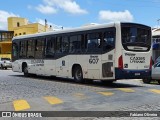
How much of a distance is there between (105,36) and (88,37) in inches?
54.2

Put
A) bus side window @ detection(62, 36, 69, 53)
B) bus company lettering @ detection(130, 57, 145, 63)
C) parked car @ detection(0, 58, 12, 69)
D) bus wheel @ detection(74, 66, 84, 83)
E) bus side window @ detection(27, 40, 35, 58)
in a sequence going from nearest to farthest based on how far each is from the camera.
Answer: bus company lettering @ detection(130, 57, 145, 63)
bus wheel @ detection(74, 66, 84, 83)
bus side window @ detection(62, 36, 69, 53)
bus side window @ detection(27, 40, 35, 58)
parked car @ detection(0, 58, 12, 69)

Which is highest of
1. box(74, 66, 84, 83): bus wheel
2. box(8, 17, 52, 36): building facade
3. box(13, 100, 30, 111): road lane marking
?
box(8, 17, 52, 36): building facade

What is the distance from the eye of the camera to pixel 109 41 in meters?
17.6

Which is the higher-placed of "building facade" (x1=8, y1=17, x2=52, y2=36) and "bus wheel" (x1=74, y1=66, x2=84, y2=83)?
"building facade" (x1=8, y1=17, x2=52, y2=36)

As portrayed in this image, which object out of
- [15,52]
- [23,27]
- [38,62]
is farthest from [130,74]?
[23,27]

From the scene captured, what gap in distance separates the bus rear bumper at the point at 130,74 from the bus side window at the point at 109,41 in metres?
1.13

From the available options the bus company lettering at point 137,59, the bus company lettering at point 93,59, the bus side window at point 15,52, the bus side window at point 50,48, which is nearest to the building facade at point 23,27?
the bus side window at point 15,52

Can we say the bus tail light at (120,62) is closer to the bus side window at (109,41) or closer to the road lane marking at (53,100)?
the bus side window at (109,41)

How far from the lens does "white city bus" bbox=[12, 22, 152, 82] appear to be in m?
17.3

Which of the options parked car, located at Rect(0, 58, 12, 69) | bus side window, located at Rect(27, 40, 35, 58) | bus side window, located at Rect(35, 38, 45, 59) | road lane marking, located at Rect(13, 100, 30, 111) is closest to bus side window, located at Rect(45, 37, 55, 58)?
bus side window, located at Rect(35, 38, 45, 59)

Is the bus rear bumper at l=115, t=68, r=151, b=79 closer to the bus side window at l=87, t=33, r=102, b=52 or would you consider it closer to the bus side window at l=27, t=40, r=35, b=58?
the bus side window at l=87, t=33, r=102, b=52

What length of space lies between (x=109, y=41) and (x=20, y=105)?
7.29m

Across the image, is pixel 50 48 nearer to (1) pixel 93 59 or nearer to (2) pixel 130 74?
(1) pixel 93 59

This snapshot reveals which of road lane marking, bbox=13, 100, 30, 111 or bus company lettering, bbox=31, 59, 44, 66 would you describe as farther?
bus company lettering, bbox=31, 59, 44, 66
